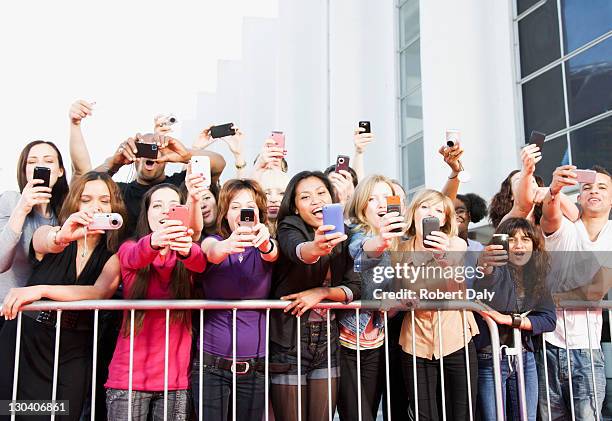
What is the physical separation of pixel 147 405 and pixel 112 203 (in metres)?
1.15

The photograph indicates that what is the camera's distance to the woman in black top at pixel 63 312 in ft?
9.61

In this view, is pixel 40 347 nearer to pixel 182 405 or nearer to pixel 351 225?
pixel 182 405

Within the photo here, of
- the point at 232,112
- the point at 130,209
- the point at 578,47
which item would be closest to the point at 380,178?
the point at 130,209

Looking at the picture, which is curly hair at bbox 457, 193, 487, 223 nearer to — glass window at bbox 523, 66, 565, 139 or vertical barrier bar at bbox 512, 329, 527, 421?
vertical barrier bar at bbox 512, 329, 527, 421

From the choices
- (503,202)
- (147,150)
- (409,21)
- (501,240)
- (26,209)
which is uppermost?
(409,21)

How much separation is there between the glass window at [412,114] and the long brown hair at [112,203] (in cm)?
839

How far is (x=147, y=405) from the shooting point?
2.98 m

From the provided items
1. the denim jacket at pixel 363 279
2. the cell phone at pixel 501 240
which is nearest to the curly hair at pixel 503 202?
the cell phone at pixel 501 240

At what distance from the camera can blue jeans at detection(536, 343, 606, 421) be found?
11.6 feet

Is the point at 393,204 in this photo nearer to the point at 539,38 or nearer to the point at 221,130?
the point at 221,130

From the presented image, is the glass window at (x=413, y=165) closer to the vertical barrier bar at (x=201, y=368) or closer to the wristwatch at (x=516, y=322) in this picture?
the wristwatch at (x=516, y=322)

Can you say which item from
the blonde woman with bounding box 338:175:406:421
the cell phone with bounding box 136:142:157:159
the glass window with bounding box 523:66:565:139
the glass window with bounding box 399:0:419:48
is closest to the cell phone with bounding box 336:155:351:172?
the blonde woman with bounding box 338:175:406:421

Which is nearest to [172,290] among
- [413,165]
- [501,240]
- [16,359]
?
[16,359]

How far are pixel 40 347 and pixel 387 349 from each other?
1844mm
